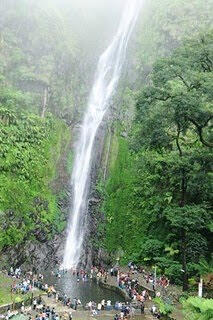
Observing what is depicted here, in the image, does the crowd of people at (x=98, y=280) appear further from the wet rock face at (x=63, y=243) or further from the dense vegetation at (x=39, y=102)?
the dense vegetation at (x=39, y=102)

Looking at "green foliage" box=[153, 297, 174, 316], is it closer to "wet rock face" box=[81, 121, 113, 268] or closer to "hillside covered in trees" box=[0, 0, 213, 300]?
"hillside covered in trees" box=[0, 0, 213, 300]

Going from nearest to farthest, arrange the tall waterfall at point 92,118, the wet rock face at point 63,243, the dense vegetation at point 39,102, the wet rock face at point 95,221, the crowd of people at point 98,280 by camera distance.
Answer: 1. the crowd of people at point 98,280
2. the wet rock face at point 63,243
3. the dense vegetation at point 39,102
4. the wet rock face at point 95,221
5. the tall waterfall at point 92,118

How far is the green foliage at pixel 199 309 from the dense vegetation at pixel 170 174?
893 cm

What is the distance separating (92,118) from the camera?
1889 inches

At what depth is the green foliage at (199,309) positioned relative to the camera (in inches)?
655

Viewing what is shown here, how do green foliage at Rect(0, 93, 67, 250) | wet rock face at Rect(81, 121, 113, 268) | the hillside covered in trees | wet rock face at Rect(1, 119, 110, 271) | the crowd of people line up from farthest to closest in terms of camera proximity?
wet rock face at Rect(81, 121, 113, 268)
green foliage at Rect(0, 93, 67, 250)
wet rock face at Rect(1, 119, 110, 271)
the hillside covered in trees
the crowd of people

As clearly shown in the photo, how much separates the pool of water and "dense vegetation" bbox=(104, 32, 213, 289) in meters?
3.99

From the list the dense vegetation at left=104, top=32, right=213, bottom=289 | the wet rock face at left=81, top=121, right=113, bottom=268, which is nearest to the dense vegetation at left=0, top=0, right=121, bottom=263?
the wet rock face at left=81, top=121, right=113, bottom=268

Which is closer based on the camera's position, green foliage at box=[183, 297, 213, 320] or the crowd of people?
green foliage at box=[183, 297, 213, 320]

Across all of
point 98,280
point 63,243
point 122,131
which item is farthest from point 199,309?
point 122,131

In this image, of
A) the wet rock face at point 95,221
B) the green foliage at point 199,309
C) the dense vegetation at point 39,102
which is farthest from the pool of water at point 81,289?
the green foliage at point 199,309

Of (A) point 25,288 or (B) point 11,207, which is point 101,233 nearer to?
(B) point 11,207

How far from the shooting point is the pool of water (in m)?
29.2

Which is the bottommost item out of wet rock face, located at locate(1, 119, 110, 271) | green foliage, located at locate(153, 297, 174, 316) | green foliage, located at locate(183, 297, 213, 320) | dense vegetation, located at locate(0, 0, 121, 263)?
green foliage, located at locate(153, 297, 174, 316)
